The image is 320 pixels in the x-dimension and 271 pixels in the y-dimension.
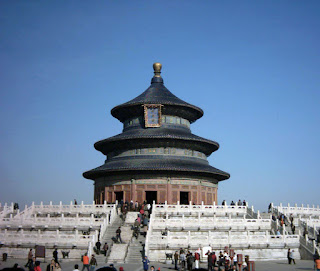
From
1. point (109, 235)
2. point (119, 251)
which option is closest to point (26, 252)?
point (109, 235)

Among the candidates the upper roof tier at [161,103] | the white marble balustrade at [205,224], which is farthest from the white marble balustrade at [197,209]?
the upper roof tier at [161,103]

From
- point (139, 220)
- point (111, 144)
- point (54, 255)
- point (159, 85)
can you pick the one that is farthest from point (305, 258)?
point (159, 85)

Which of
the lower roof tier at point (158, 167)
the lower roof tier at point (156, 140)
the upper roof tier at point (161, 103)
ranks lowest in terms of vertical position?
the lower roof tier at point (158, 167)

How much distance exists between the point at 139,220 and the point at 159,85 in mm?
28275

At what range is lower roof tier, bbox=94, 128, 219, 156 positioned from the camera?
164ft

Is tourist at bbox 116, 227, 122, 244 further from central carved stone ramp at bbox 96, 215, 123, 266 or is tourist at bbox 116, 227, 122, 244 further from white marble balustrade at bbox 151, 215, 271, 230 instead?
white marble balustrade at bbox 151, 215, 271, 230

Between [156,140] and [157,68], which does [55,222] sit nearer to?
[156,140]

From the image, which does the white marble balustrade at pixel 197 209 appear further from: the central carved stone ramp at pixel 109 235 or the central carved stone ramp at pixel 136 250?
the central carved stone ramp at pixel 136 250

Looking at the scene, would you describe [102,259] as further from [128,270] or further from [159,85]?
[159,85]

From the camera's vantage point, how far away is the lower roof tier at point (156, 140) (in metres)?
49.9

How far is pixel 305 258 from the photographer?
31.7m

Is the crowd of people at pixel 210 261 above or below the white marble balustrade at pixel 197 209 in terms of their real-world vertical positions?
below

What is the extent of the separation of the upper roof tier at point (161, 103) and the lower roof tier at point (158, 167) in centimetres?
671

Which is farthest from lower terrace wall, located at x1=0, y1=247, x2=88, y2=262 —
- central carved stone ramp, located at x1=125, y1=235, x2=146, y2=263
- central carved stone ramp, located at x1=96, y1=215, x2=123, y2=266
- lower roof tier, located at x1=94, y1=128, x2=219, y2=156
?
lower roof tier, located at x1=94, y1=128, x2=219, y2=156
